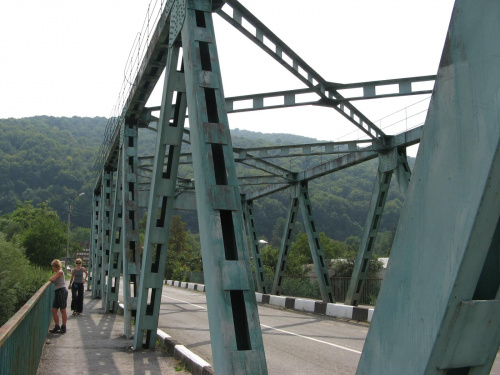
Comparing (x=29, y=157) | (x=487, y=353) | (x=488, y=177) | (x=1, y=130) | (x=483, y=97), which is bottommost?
(x=487, y=353)

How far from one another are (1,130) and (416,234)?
183 m

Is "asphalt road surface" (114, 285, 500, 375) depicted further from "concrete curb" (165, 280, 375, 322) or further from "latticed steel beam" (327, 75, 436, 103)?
"latticed steel beam" (327, 75, 436, 103)

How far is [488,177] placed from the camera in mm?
1573

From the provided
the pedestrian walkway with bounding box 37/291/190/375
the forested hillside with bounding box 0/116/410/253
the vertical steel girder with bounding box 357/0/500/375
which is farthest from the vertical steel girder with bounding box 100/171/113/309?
the forested hillside with bounding box 0/116/410/253

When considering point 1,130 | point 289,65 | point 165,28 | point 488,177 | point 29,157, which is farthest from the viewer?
point 1,130

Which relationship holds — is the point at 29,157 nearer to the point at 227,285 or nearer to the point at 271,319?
the point at 271,319

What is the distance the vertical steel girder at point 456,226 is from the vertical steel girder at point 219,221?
239 centimetres

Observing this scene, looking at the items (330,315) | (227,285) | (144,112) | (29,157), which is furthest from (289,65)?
(29,157)

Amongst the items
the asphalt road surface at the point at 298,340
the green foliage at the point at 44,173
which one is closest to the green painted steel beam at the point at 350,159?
the asphalt road surface at the point at 298,340

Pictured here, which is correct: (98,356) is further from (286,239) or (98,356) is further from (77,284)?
(286,239)

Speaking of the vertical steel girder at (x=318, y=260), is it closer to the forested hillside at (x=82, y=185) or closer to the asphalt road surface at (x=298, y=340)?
the asphalt road surface at (x=298, y=340)

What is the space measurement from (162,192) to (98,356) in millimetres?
3112

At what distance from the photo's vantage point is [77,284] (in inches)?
574

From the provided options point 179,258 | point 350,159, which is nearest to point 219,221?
point 350,159
